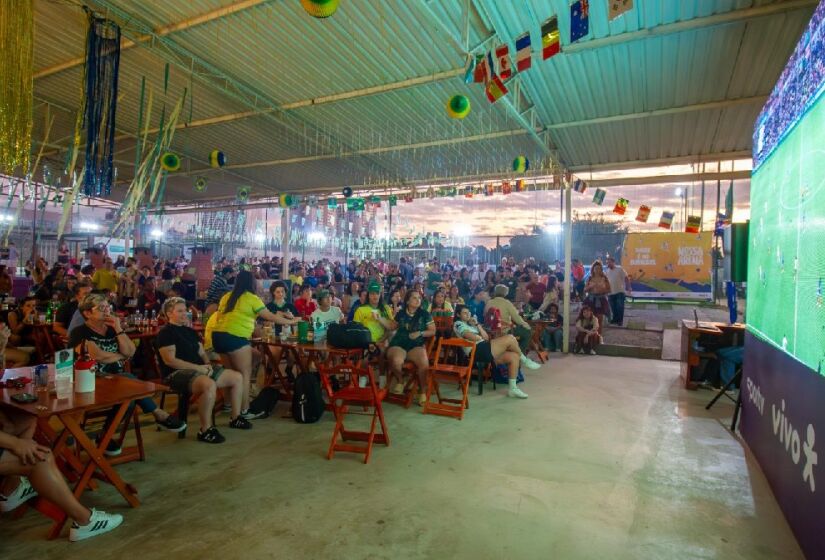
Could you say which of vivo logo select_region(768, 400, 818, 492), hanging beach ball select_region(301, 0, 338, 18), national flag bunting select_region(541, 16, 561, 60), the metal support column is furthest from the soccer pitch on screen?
the metal support column

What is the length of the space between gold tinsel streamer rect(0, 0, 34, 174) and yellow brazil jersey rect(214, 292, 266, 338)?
1.94 meters

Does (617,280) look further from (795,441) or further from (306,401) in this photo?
(306,401)

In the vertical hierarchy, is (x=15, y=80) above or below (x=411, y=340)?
above

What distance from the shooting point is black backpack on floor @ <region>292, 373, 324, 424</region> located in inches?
174

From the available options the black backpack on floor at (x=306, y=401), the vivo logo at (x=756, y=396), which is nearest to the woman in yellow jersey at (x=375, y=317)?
the black backpack on floor at (x=306, y=401)

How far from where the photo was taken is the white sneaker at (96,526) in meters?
2.43

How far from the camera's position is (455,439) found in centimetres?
405

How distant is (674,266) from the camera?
12.8 meters

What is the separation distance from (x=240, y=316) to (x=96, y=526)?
2.15 m

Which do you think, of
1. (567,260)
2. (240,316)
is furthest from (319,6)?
(567,260)

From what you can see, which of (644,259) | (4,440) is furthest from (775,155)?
(644,259)

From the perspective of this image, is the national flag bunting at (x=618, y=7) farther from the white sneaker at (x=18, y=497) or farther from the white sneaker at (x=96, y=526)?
the white sneaker at (x=18, y=497)

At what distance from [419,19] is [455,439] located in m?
4.37

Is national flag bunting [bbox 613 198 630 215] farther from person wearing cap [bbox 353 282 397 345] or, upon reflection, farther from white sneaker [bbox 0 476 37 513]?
white sneaker [bbox 0 476 37 513]
